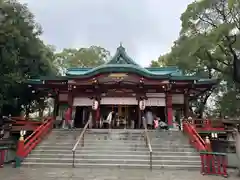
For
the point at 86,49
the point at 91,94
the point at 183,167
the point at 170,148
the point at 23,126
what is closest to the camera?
the point at 183,167

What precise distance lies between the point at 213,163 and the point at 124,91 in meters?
8.78

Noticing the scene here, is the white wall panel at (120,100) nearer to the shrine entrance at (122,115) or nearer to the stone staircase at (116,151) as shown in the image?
the shrine entrance at (122,115)

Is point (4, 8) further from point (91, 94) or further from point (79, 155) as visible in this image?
point (79, 155)

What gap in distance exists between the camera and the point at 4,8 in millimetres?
14617

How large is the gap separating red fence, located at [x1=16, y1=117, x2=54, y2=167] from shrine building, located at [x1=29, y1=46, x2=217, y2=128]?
3415 millimetres

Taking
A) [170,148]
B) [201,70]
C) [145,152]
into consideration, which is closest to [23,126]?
[145,152]

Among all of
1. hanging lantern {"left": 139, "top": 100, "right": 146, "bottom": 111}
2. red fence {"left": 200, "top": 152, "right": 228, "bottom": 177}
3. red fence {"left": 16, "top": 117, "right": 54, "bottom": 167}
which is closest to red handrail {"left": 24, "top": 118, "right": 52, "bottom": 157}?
red fence {"left": 16, "top": 117, "right": 54, "bottom": 167}

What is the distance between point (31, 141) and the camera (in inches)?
422

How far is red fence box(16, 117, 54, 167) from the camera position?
9742mm

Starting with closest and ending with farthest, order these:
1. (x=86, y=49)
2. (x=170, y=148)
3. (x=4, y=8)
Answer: (x=170, y=148)
(x=4, y=8)
(x=86, y=49)

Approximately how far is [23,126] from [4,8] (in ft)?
25.2

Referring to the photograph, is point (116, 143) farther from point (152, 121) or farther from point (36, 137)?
point (152, 121)

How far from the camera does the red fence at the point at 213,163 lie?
26.9 feet

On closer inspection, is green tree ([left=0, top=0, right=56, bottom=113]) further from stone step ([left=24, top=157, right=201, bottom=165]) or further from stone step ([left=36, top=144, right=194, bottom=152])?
stone step ([left=24, top=157, right=201, bottom=165])
